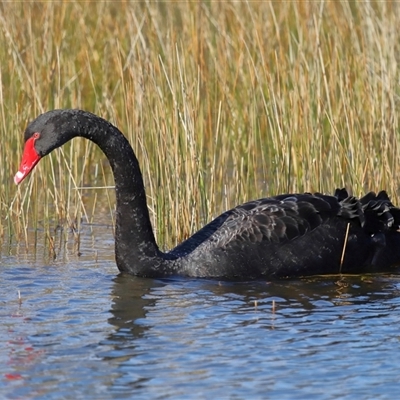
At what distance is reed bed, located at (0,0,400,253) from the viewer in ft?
27.1

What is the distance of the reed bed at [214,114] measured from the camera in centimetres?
826

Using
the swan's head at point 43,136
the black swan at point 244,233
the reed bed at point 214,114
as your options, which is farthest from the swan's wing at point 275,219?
the swan's head at point 43,136

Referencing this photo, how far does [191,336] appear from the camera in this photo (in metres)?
5.87

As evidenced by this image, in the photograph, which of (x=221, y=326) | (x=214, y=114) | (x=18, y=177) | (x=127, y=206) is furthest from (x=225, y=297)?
(x=214, y=114)

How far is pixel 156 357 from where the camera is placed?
549 cm

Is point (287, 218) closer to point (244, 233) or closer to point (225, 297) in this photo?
point (244, 233)

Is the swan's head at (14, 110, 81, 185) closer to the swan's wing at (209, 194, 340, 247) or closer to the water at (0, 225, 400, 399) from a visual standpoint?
the water at (0, 225, 400, 399)

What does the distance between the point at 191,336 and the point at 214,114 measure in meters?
3.82

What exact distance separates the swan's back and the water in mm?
180

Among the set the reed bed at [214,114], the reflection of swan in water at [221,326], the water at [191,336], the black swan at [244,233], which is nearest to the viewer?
the water at [191,336]

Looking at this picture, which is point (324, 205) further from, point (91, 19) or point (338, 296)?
point (91, 19)

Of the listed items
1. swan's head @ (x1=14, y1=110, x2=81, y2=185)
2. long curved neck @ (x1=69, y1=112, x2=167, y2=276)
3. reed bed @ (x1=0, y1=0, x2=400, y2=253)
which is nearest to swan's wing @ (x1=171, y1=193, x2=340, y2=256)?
long curved neck @ (x1=69, y1=112, x2=167, y2=276)

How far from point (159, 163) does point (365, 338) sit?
2.90 meters

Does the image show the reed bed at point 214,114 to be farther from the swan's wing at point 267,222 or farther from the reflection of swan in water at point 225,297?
A: the reflection of swan in water at point 225,297
